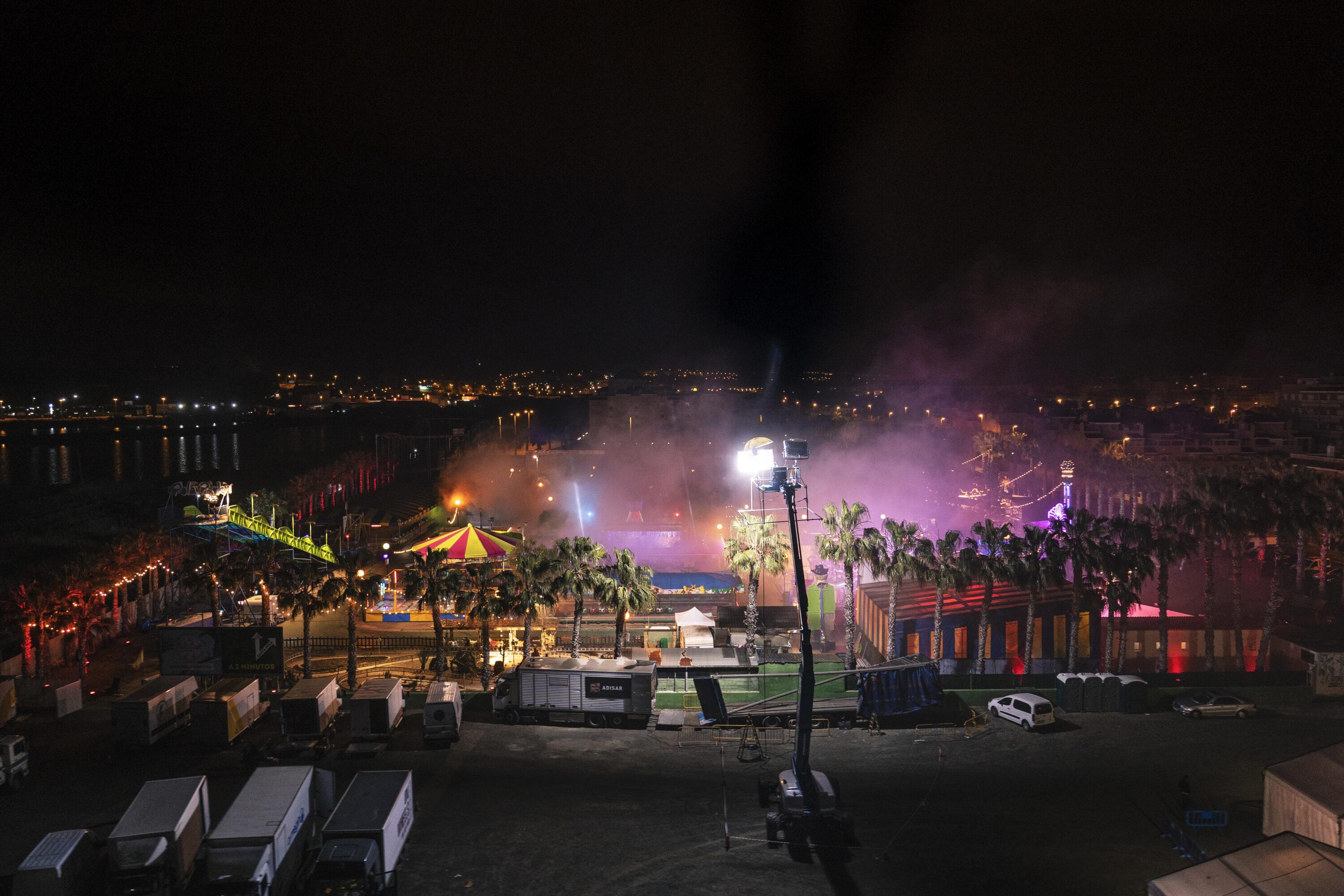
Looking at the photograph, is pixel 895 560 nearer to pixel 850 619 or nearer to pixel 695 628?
pixel 850 619

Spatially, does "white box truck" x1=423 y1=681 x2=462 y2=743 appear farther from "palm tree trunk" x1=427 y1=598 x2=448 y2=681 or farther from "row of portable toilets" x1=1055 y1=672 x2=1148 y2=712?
"row of portable toilets" x1=1055 y1=672 x2=1148 y2=712

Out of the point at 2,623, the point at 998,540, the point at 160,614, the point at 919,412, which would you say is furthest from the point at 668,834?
the point at 919,412

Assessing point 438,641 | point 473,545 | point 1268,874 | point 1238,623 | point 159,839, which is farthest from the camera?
point 473,545

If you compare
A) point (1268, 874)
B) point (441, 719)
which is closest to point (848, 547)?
point (441, 719)

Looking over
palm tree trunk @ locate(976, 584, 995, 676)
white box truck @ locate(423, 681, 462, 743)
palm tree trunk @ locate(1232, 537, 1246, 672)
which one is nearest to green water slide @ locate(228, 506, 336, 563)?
white box truck @ locate(423, 681, 462, 743)

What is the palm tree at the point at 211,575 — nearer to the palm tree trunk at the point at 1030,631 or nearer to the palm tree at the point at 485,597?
the palm tree at the point at 485,597

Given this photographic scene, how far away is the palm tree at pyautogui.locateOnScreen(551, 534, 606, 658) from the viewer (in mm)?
25188

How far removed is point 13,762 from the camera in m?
17.7

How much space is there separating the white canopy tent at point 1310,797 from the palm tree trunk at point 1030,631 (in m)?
11.1

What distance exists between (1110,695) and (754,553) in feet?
38.1

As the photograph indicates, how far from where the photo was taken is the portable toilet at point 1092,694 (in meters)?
22.2

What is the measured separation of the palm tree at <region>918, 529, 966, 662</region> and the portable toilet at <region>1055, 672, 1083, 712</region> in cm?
418

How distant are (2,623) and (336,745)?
46.6 feet

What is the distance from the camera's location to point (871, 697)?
2084cm
